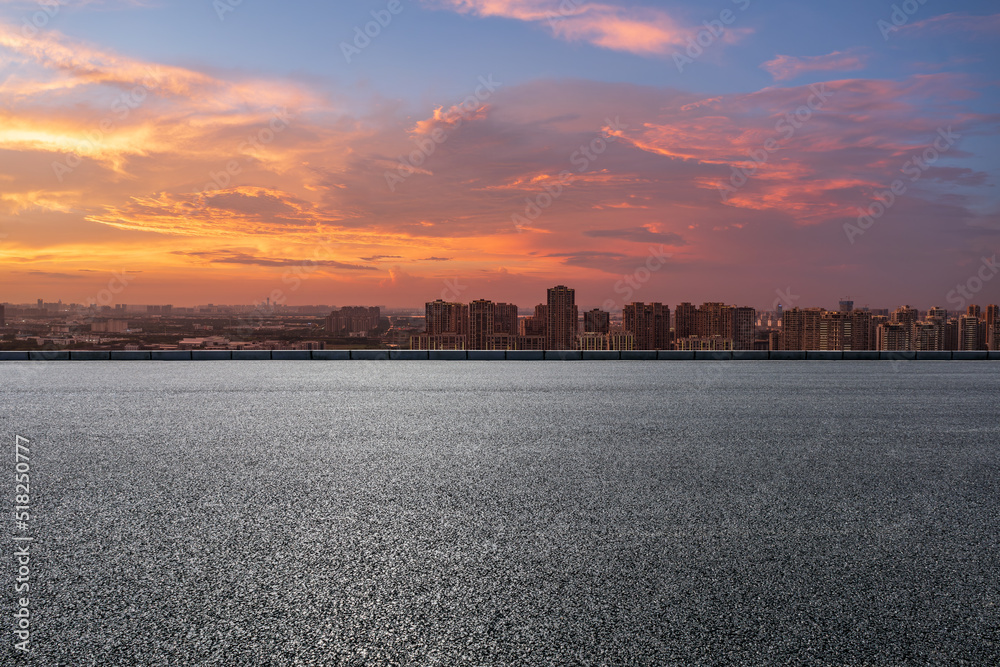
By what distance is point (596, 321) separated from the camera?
25.7 meters

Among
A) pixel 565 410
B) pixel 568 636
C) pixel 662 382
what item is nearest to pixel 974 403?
pixel 662 382

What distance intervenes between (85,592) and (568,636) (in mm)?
2679

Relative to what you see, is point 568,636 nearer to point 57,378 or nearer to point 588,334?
point 57,378

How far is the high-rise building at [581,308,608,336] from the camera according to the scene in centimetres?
2486

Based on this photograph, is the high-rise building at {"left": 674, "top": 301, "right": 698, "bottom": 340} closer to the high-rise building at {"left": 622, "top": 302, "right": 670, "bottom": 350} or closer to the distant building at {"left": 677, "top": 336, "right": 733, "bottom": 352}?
the high-rise building at {"left": 622, "top": 302, "right": 670, "bottom": 350}

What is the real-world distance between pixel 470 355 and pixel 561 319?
687cm

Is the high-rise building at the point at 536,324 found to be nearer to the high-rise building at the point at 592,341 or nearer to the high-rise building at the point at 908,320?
the high-rise building at the point at 592,341

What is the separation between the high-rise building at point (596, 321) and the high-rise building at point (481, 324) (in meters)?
3.31

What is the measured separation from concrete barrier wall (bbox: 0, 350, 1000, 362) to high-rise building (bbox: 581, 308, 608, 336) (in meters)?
3.19

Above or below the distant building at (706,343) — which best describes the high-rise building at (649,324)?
above

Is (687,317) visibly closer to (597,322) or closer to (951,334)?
(597,322)

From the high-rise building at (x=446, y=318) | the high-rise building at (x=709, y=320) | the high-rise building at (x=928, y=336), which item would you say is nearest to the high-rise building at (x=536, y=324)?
the high-rise building at (x=446, y=318)

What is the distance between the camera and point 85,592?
3842mm

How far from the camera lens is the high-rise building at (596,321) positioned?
2486 cm
